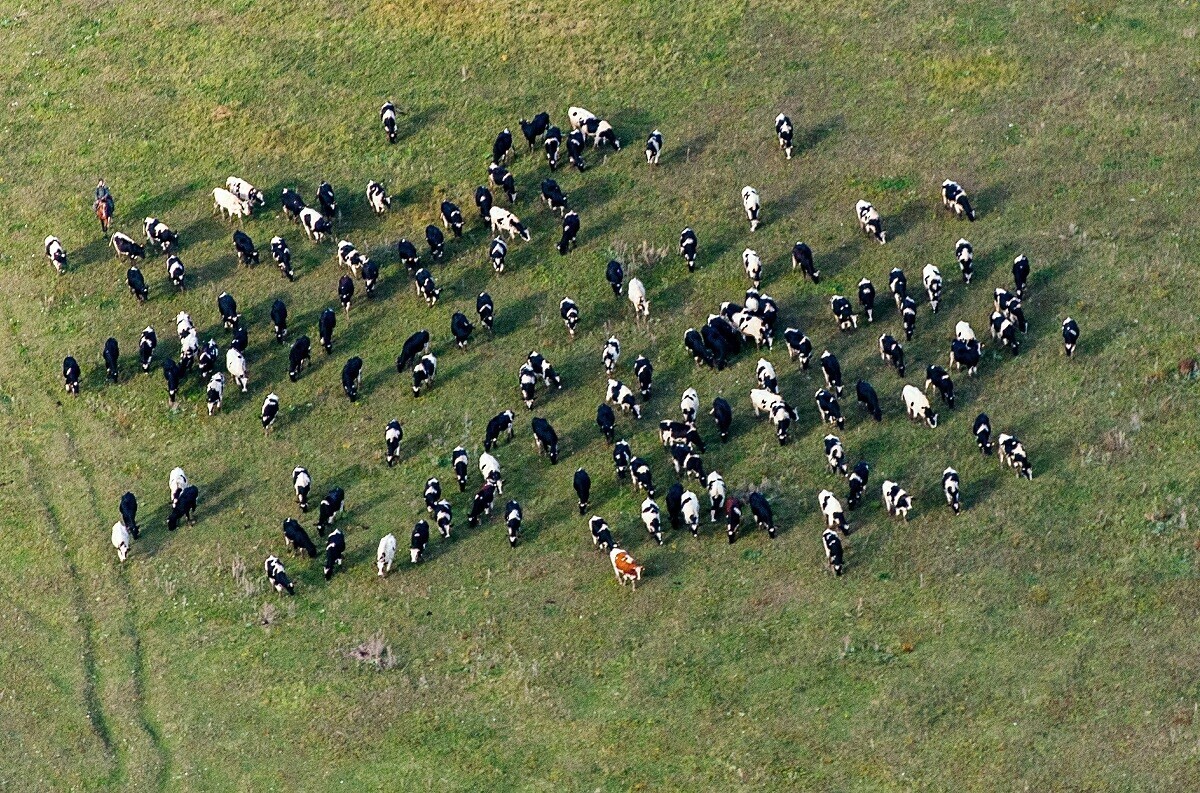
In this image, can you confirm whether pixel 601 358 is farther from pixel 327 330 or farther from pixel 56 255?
pixel 56 255

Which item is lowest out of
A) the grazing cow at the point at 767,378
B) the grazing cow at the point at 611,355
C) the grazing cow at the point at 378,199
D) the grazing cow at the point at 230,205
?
the grazing cow at the point at 767,378

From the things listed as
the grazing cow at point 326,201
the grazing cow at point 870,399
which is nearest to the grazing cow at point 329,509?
the grazing cow at point 870,399

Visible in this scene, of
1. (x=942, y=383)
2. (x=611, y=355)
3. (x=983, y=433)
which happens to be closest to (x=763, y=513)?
(x=983, y=433)

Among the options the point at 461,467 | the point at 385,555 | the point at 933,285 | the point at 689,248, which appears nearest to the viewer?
the point at 385,555

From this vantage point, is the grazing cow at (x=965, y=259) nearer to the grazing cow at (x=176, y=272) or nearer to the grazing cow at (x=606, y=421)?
the grazing cow at (x=606, y=421)

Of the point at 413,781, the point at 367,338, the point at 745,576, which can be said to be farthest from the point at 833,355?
the point at 413,781

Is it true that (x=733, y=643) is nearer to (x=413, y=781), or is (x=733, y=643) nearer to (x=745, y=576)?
(x=745, y=576)

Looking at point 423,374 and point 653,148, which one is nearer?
point 423,374
